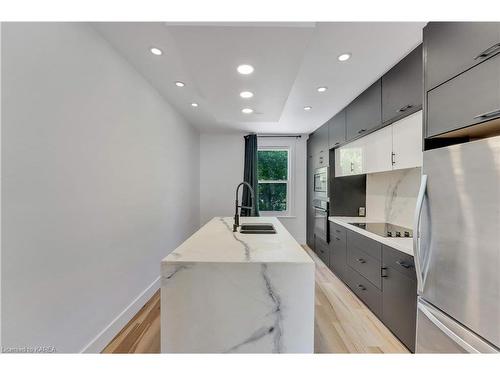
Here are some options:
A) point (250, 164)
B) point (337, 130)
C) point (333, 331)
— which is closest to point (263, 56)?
point (337, 130)

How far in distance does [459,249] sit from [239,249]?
3.70 feet

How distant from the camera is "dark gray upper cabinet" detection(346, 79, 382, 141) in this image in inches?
88.4

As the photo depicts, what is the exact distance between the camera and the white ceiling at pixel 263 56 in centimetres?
128

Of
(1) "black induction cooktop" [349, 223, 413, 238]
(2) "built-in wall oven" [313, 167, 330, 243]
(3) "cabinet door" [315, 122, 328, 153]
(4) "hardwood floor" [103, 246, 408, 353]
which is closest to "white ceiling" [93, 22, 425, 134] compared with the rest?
(3) "cabinet door" [315, 122, 328, 153]

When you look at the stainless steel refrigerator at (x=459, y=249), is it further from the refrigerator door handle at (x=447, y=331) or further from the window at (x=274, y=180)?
the window at (x=274, y=180)

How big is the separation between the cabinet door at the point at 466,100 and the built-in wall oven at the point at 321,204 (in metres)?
2.30

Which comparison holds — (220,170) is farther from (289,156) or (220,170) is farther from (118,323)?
(118,323)

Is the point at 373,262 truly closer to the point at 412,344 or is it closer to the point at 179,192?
the point at 412,344

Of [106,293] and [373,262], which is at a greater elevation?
[373,262]

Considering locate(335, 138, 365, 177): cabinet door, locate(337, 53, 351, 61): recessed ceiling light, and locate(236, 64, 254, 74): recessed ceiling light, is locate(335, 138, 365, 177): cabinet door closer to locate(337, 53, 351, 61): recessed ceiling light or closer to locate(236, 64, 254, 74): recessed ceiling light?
locate(337, 53, 351, 61): recessed ceiling light

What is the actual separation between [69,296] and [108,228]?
52 centimetres

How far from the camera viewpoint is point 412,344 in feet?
5.41

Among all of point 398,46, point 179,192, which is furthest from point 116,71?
point 398,46

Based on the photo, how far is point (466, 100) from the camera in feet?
3.61
